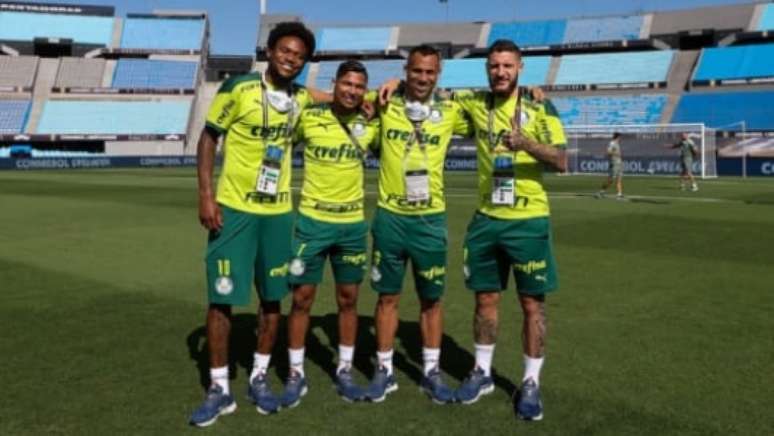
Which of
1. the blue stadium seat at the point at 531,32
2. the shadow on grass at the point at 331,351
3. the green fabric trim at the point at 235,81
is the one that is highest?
the blue stadium seat at the point at 531,32

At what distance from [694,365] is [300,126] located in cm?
336

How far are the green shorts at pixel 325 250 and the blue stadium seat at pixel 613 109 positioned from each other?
160 feet

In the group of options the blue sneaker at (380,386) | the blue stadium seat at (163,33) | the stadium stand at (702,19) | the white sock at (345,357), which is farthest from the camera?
the blue stadium seat at (163,33)

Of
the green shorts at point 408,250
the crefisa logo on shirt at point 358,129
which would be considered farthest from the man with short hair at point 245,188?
the green shorts at point 408,250

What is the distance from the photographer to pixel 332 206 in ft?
15.3

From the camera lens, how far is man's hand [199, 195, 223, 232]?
4293 millimetres

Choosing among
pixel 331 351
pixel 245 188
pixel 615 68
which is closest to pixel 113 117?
pixel 615 68

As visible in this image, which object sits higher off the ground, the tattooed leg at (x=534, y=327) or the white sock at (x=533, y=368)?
the tattooed leg at (x=534, y=327)

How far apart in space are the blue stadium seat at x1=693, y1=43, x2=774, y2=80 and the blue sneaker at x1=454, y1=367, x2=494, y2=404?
170 feet

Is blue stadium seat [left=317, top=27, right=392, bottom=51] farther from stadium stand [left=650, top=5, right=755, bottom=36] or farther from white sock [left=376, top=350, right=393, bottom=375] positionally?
white sock [left=376, top=350, right=393, bottom=375]

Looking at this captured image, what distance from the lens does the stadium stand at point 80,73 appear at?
201 ft

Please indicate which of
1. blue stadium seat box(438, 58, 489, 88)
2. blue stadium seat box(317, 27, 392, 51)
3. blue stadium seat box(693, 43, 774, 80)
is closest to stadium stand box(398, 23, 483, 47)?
blue stadium seat box(317, 27, 392, 51)

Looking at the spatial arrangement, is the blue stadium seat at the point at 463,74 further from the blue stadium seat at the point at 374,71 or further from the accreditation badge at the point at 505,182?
the accreditation badge at the point at 505,182

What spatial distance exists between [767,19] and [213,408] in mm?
59609
